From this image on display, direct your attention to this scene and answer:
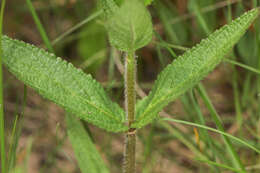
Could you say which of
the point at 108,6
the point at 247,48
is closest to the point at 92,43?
the point at 247,48

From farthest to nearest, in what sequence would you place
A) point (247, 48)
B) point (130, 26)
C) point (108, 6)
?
1. point (247, 48)
2. point (108, 6)
3. point (130, 26)

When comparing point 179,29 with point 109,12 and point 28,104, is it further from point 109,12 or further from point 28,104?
point 109,12

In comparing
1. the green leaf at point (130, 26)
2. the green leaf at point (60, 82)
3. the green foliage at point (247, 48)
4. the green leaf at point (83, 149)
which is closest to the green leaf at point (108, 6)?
the green leaf at point (130, 26)

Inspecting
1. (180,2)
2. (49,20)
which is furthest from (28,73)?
(49,20)

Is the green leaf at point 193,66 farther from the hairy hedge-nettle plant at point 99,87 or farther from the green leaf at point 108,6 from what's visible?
the green leaf at point 108,6

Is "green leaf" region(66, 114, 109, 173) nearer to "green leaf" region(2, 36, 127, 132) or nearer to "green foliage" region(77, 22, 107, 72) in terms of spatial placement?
"green leaf" region(2, 36, 127, 132)

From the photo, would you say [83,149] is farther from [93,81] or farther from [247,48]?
[247,48]
